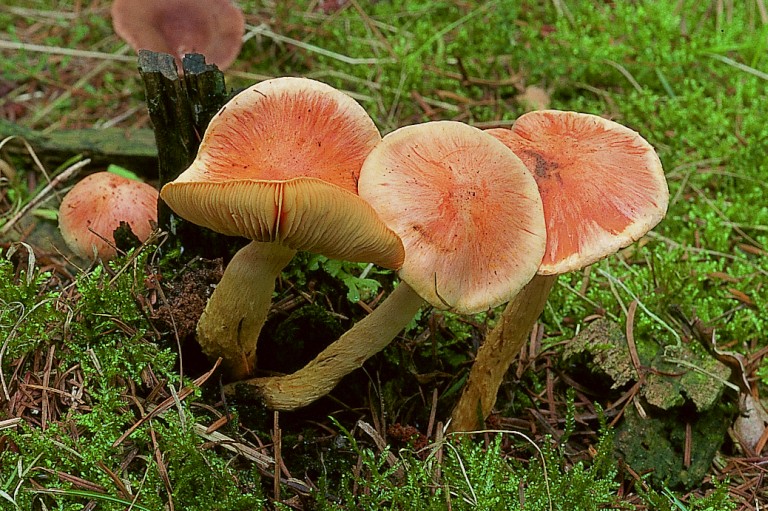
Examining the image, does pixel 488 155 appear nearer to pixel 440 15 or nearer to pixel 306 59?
pixel 306 59

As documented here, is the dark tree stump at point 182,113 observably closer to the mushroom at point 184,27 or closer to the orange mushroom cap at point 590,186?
the orange mushroom cap at point 590,186

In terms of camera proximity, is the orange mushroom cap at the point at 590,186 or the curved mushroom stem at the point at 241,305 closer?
the orange mushroom cap at the point at 590,186

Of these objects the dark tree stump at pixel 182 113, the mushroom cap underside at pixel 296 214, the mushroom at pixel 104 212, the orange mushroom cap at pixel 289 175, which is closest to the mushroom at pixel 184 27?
the mushroom at pixel 104 212

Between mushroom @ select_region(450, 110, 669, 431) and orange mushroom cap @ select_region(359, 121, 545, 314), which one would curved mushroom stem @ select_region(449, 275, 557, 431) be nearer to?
mushroom @ select_region(450, 110, 669, 431)

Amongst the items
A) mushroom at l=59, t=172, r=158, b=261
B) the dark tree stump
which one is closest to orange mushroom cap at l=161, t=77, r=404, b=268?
the dark tree stump

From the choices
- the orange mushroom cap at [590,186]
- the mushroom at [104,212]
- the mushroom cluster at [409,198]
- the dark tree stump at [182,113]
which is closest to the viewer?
the mushroom cluster at [409,198]

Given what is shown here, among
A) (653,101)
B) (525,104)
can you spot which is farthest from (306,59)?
(653,101)

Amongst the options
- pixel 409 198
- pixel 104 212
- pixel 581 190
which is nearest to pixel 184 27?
pixel 104 212
